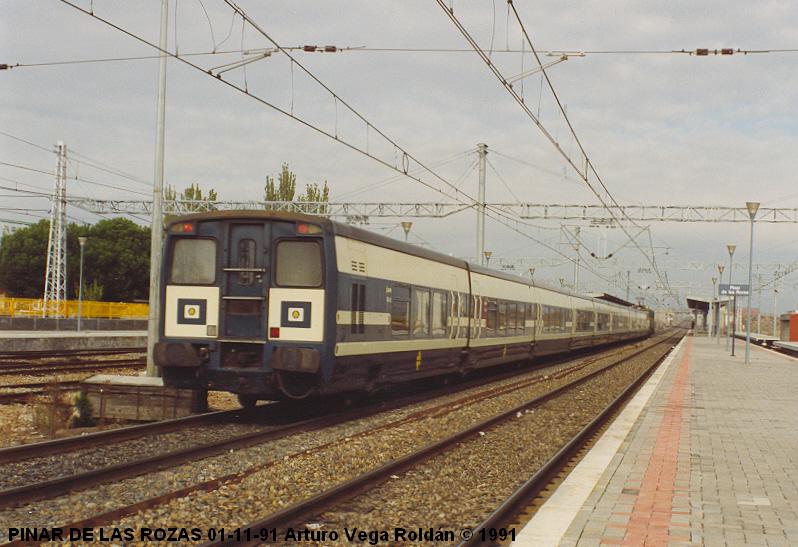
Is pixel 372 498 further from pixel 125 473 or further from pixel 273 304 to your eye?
pixel 273 304

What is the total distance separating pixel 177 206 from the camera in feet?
180

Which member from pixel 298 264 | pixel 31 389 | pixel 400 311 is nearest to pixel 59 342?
pixel 31 389

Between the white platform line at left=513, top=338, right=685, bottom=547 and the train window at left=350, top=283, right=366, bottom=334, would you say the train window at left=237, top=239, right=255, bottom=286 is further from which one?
the white platform line at left=513, top=338, right=685, bottom=547

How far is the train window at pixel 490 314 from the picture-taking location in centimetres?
2092

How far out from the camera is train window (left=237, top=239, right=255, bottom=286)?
12.1 metres

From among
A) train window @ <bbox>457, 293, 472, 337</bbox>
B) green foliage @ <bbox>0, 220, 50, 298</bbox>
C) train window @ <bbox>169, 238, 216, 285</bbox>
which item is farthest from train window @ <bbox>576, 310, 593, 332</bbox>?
green foliage @ <bbox>0, 220, 50, 298</bbox>

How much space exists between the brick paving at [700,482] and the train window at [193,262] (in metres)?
6.22

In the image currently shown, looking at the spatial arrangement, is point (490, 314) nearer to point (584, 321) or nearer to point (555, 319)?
point (555, 319)

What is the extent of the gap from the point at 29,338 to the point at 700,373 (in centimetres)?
2135

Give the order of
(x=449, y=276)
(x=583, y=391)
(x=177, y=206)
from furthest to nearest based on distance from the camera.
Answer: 1. (x=177, y=206)
2. (x=583, y=391)
3. (x=449, y=276)

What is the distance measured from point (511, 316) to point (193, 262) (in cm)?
1309

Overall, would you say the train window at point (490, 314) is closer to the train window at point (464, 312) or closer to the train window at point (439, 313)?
the train window at point (464, 312)

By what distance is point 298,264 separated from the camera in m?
12.0

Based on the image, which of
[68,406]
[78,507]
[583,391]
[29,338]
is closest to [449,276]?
[583,391]
